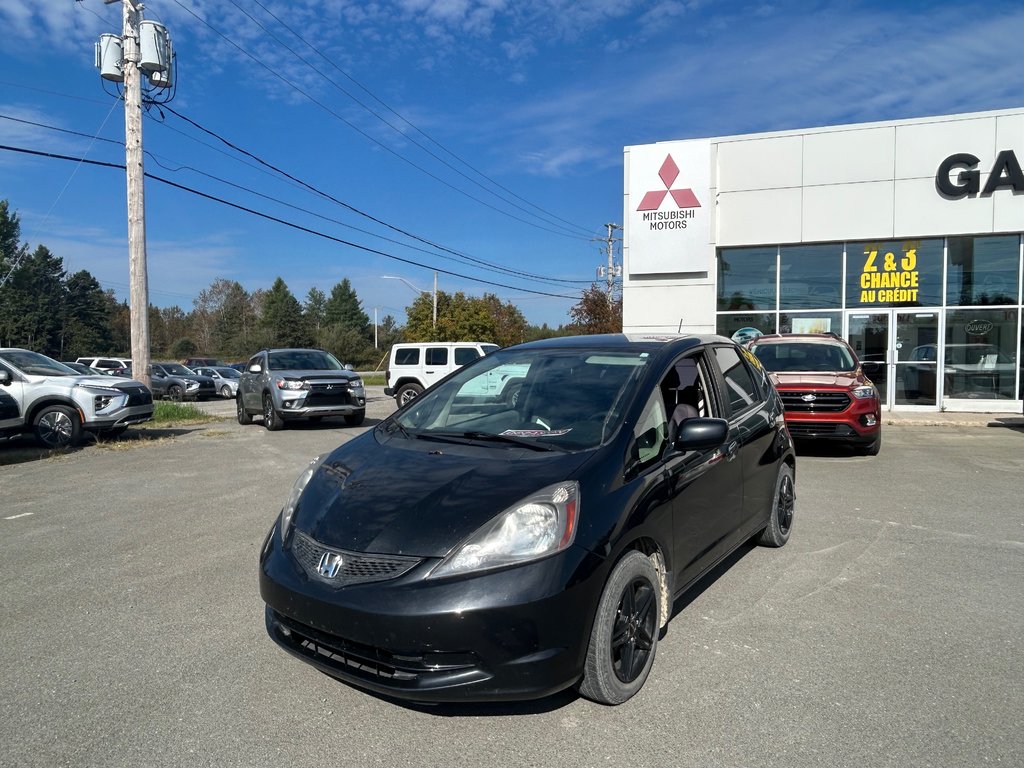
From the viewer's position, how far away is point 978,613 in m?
4.25

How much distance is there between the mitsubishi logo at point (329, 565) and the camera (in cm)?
296

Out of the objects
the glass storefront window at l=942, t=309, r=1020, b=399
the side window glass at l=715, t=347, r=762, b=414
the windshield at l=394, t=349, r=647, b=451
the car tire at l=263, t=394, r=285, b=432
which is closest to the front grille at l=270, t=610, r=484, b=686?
the windshield at l=394, t=349, r=647, b=451

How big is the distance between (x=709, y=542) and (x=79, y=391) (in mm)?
11100

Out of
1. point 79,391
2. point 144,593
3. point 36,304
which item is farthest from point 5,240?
point 144,593

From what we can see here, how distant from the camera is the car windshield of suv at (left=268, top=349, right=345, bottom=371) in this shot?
49.7ft

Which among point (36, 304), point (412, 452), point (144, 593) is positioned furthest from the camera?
point (36, 304)

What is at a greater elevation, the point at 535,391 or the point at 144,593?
the point at 535,391

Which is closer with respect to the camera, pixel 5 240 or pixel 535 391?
pixel 535 391

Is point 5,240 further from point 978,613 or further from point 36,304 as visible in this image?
point 978,613

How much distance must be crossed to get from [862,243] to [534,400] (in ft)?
50.1

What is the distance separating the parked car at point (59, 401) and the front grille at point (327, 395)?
2.97m

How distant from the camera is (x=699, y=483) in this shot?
3.95 metres

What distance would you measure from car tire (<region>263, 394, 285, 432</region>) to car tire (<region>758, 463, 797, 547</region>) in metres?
10.8

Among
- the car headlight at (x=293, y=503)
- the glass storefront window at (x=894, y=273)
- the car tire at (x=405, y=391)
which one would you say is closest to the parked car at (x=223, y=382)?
the car tire at (x=405, y=391)
